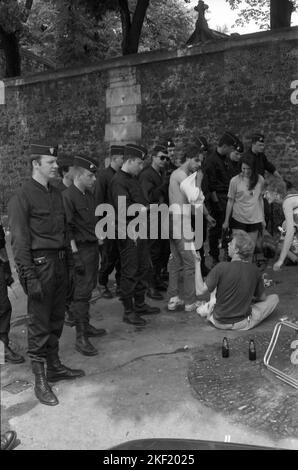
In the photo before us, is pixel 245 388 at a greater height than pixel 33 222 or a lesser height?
lesser

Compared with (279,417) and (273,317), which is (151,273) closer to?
(273,317)

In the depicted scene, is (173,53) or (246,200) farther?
(173,53)

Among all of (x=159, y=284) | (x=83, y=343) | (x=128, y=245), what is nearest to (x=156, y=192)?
(x=128, y=245)

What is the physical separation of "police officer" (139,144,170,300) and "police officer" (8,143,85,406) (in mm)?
2440

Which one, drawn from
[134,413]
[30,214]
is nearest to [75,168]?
[30,214]

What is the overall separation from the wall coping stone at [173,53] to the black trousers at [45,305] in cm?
845

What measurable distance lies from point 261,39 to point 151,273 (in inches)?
256

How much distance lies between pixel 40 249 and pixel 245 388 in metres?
2.13

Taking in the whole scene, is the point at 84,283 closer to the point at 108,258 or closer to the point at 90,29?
the point at 108,258

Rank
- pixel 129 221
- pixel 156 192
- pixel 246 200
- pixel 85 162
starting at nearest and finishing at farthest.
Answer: pixel 85 162 < pixel 129 221 < pixel 156 192 < pixel 246 200

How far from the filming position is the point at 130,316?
629 centimetres

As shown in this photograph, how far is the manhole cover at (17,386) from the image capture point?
466 cm

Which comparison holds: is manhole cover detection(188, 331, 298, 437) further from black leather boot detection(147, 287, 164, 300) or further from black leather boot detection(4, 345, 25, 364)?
black leather boot detection(147, 287, 164, 300)

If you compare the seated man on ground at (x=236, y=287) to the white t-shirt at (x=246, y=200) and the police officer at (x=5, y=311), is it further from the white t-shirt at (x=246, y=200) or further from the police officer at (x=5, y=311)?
the police officer at (x=5, y=311)
